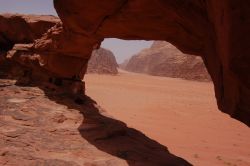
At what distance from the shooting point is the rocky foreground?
14.8 ft

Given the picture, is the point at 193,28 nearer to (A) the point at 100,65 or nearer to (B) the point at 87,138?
(B) the point at 87,138

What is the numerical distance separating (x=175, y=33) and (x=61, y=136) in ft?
9.40

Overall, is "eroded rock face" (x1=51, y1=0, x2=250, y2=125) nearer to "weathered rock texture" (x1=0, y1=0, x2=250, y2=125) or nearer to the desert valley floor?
"weathered rock texture" (x1=0, y1=0, x2=250, y2=125)

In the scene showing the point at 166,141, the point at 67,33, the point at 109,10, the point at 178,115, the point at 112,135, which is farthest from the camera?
the point at 178,115

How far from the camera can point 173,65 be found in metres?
38.8

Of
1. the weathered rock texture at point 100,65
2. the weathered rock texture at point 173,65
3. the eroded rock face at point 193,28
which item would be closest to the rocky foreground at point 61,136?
the eroded rock face at point 193,28

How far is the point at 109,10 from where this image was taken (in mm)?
4836

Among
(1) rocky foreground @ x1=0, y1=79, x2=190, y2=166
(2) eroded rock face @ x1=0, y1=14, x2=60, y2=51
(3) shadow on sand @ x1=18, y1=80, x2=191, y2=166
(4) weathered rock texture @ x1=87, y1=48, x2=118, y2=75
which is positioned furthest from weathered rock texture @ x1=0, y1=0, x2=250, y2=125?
(4) weathered rock texture @ x1=87, y1=48, x2=118, y2=75

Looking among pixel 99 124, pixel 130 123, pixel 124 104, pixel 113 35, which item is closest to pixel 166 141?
pixel 130 123

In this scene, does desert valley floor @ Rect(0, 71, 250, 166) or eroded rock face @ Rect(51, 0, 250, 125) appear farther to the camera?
desert valley floor @ Rect(0, 71, 250, 166)

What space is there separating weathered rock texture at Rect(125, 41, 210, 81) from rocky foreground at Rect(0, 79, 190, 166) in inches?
1042

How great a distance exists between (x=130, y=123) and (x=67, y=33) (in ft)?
14.9

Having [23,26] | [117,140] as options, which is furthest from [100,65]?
[117,140]

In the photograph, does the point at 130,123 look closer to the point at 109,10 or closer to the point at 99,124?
the point at 99,124
